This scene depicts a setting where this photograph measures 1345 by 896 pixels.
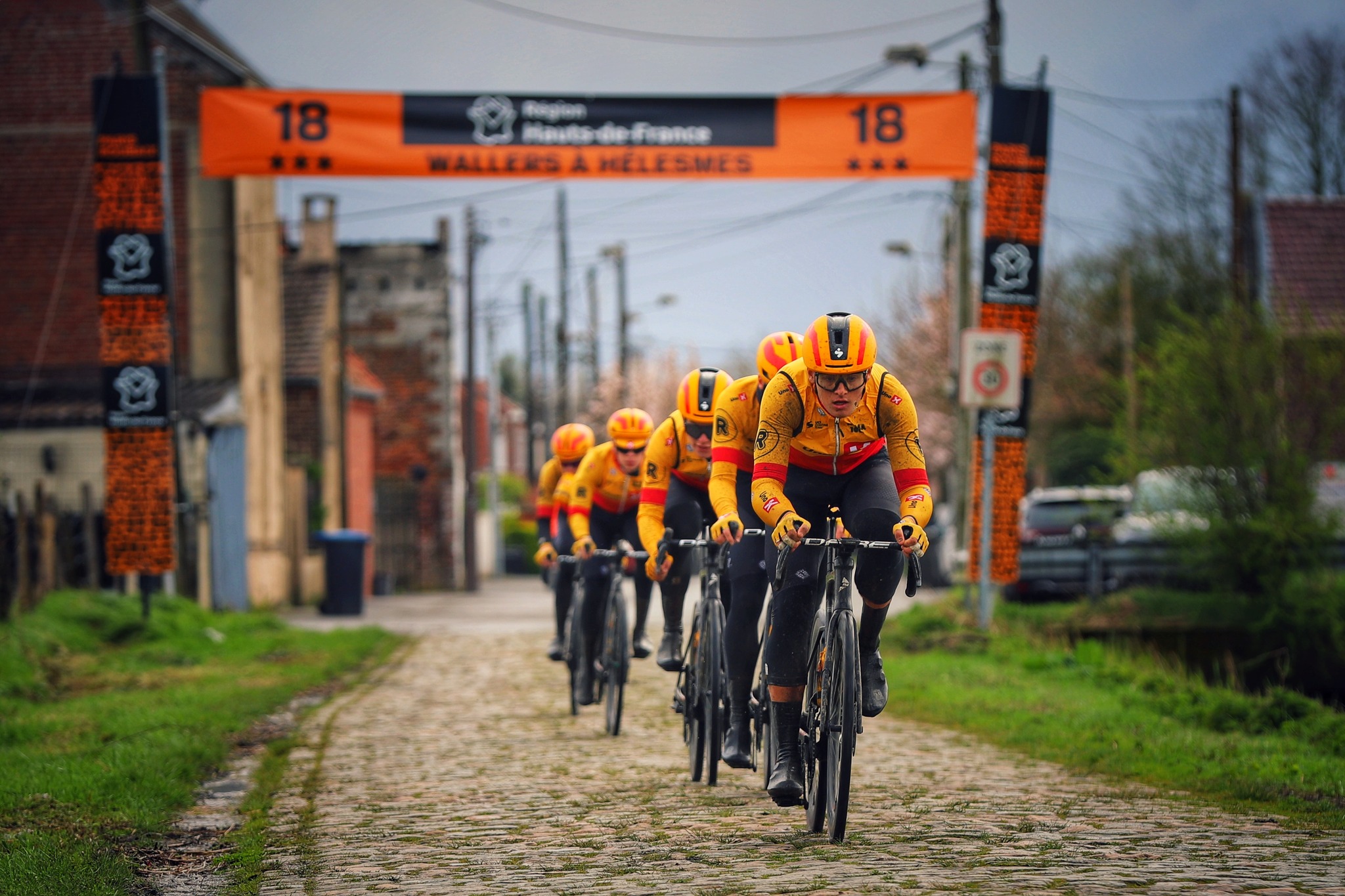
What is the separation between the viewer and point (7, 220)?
25500 mm

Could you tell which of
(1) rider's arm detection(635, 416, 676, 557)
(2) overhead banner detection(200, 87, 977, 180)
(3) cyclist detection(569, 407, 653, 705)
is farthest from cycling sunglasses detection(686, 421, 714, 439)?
(2) overhead banner detection(200, 87, 977, 180)

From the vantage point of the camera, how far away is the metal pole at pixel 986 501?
16.4m

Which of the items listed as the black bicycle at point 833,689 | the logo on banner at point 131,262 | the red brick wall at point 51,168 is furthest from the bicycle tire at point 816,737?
the red brick wall at point 51,168

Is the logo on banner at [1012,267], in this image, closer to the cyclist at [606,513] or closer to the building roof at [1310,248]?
the cyclist at [606,513]

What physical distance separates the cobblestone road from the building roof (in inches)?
1102

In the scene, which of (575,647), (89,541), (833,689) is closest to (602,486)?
(575,647)

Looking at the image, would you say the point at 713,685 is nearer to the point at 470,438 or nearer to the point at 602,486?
the point at 602,486

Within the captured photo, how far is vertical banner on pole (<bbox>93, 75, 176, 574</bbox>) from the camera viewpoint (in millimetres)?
16594

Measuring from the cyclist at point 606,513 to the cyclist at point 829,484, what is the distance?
3.79 metres

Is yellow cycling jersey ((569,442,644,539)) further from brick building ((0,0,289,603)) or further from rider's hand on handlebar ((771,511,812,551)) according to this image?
brick building ((0,0,289,603))

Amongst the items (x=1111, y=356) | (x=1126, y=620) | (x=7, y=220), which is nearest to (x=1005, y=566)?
(x=1126, y=620)

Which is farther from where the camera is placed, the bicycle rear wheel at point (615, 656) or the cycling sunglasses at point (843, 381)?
the bicycle rear wheel at point (615, 656)

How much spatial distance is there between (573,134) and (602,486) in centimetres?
621

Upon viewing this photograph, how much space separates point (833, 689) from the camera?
6.43m
